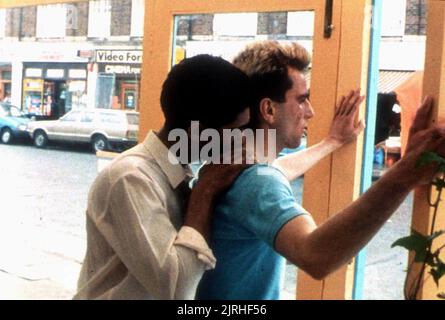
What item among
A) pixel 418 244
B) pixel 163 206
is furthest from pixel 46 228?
pixel 418 244

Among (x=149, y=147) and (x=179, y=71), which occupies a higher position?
(x=179, y=71)

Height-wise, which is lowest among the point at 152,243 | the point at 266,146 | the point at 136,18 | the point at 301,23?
the point at 152,243

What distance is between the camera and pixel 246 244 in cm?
141

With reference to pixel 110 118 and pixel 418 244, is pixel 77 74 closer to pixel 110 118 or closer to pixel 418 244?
pixel 110 118

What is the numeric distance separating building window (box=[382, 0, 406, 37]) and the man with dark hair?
81 cm

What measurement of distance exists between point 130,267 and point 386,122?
3.82 feet

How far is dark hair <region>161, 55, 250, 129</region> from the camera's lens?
1419mm

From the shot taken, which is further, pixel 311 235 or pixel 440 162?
pixel 440 162

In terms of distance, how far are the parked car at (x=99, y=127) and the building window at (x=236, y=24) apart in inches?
25.9

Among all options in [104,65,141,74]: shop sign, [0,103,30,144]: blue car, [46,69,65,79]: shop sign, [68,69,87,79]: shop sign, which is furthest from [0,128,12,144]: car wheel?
[104,65,141,74]: shop sign

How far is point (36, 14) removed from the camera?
3814 millimetres

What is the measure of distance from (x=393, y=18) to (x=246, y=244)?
1125 mm
